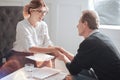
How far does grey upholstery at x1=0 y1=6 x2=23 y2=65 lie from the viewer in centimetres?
280

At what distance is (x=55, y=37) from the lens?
351 centimetres

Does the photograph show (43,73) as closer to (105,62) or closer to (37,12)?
(105,62)

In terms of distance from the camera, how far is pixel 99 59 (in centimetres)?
178

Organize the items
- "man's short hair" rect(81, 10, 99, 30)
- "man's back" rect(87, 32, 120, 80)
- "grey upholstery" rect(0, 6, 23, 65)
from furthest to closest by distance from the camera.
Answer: "grey upholstery" rect(0, 6, 23, 65), "man's short hair" rect(81, 10, 99, 30), "man's back" rect(87, 32, 120, 80)

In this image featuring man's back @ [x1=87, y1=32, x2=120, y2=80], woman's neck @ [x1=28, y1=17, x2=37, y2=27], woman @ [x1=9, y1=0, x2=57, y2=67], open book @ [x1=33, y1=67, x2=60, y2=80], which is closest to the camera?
open book @ [x1=33, y1=67, x2=60, y2=80]

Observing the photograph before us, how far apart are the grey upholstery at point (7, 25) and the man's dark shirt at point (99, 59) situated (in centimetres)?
128

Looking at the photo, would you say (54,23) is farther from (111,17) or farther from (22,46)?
Result: (22,46)

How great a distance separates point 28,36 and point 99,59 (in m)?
0.82

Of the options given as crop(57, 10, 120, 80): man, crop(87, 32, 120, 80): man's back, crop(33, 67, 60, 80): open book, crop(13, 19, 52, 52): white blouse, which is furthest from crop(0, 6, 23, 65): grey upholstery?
crop(87, 32, 120, 80): man's back

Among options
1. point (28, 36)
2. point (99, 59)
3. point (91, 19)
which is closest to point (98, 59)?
point (99, 59)

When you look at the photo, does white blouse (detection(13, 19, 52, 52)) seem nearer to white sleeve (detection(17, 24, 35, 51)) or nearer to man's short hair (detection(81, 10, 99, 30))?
white sleeve (detection(17, 24, 35, 51))

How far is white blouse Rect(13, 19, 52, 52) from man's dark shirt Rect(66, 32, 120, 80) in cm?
67

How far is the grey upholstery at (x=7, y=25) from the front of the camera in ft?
9.18

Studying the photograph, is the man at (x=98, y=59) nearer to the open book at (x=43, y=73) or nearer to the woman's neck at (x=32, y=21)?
the open book at (x=43, y=73)
